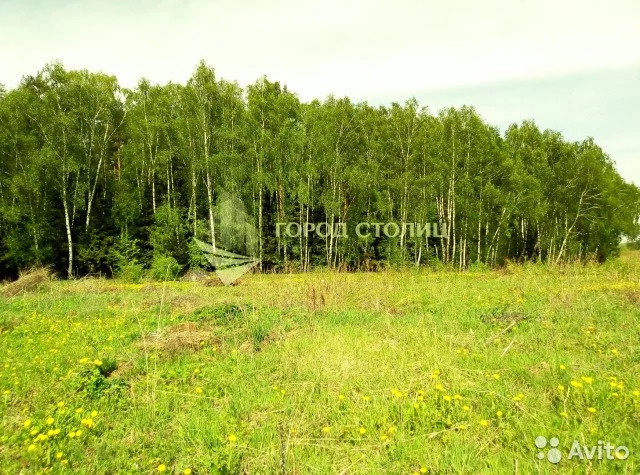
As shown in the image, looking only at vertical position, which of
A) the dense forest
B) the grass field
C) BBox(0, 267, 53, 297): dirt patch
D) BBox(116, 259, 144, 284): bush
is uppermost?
the dense forest

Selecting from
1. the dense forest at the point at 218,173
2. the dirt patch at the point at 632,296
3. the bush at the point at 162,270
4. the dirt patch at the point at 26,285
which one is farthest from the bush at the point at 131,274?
the dirt patch at the point at 632,296

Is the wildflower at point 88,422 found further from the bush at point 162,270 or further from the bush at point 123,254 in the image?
the bush at point 123,254

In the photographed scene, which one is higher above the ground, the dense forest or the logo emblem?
the dense forest

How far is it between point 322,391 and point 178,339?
320 cm

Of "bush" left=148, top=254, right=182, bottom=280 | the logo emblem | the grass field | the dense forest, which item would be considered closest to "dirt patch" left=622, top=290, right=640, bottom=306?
the grass field

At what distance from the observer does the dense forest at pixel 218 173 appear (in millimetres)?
23422

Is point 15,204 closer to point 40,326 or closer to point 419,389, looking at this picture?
point 40,326

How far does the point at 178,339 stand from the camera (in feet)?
21.1

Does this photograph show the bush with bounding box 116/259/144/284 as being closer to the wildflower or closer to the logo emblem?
the wildflower

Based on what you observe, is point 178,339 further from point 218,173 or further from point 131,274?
point 218,173

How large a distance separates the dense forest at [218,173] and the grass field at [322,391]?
634 inches

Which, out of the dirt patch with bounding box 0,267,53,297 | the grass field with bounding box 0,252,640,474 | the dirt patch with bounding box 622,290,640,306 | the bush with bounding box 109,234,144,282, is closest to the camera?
the grass field with bounding box 0,252,640,474

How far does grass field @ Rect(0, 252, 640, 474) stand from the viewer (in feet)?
11.1

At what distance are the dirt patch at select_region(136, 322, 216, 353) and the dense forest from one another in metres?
15.4
